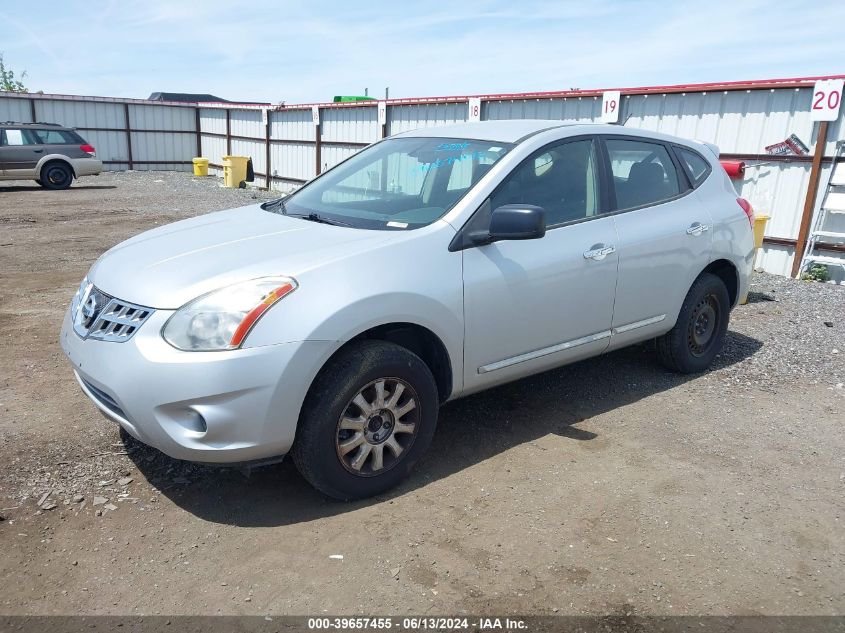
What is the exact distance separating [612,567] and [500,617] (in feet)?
1.99

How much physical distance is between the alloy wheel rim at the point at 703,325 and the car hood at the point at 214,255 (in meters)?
2.73

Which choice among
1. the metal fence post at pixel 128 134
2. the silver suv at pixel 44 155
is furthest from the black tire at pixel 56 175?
the metal fence post at pixel 128 134

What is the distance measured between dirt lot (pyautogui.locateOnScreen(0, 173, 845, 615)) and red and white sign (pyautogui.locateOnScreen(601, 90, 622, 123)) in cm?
690

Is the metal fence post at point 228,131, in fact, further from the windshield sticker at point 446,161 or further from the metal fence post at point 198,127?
the windshield sticker at point 446,161

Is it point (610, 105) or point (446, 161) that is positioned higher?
point (610, 105)

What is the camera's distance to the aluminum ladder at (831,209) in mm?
8787

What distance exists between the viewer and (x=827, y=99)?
8.67 m

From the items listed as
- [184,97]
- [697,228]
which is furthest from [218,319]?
[184,97]

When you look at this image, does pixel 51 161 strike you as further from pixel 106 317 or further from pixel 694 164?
pixel 694 164

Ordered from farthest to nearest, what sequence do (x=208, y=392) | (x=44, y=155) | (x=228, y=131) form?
1. (x=228, y=131)
2. (x=44, y=155)
3. (x=208, y=392)

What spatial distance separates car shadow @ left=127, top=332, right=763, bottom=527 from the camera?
337 cm

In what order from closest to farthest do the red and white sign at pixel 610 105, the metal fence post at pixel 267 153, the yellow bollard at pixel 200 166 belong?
the red and white sign at pixel 610 105, the metal fence post at pixel 267 153, the yellow bollard at pixel 200 166

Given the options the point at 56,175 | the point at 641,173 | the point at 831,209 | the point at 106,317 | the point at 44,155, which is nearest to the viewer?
the point at 106,317

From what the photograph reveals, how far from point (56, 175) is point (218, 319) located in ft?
62.7
